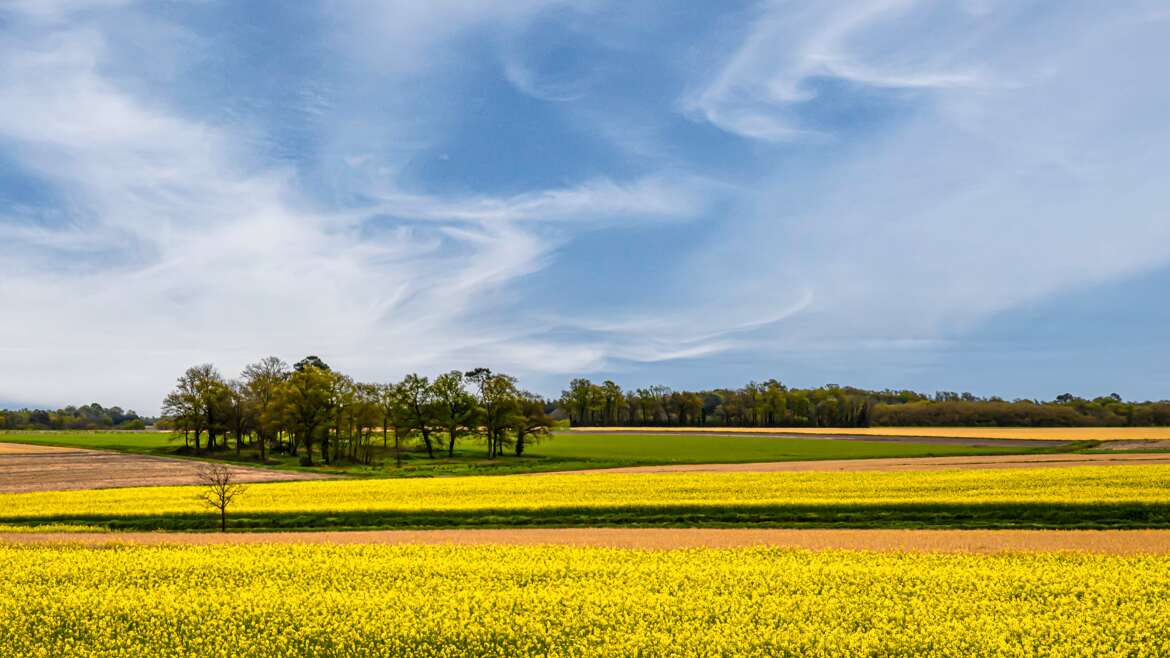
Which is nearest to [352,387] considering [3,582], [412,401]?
[412,401]

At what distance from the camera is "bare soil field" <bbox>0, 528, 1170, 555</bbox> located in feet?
76.4

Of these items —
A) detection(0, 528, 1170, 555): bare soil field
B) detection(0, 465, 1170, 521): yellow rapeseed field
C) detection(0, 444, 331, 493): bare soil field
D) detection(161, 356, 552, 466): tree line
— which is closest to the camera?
detection(0, 528, 1170, 555): bare soil field

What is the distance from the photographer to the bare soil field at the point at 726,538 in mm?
23297

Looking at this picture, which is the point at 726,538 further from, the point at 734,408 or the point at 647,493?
the point at 734,408

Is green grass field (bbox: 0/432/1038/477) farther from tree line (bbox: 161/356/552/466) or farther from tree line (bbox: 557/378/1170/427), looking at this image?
tree line (bbox: 557/378/1170/427)

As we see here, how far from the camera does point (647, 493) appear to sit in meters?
37.0

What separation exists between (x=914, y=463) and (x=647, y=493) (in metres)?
30.8

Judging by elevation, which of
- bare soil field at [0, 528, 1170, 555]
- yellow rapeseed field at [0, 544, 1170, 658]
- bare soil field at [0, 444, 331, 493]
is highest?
yellow rapeseed field at [0, 544, 1170, 658]

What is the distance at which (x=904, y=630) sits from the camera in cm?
1362

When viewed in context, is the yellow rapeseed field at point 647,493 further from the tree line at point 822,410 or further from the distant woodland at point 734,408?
the tree line at point 822,410

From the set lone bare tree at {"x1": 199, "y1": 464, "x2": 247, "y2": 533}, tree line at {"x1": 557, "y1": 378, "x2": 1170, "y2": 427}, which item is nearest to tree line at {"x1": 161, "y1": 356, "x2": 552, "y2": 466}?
lone bare tree at {"x1": 199, "y1": 464, "x2": 247, "y2": 533}

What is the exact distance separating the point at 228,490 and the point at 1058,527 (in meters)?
37.6

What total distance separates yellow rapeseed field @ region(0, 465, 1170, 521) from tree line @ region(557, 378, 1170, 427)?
129 m

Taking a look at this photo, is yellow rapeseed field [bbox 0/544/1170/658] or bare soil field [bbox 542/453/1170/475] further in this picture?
bare soil field [bbox 542/453/1170/475]
